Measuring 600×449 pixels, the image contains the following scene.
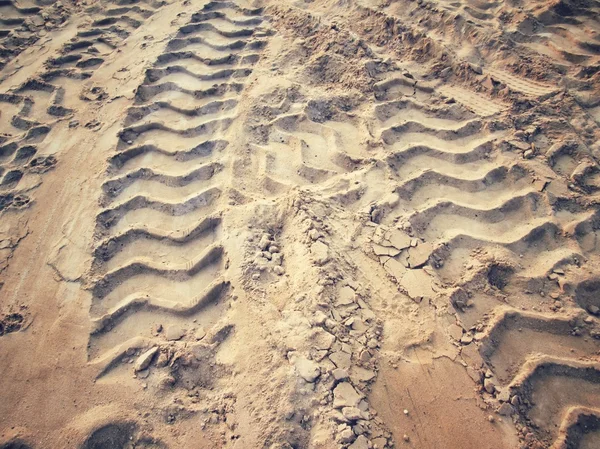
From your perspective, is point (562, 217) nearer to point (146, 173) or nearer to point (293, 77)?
→ point (293, 77)

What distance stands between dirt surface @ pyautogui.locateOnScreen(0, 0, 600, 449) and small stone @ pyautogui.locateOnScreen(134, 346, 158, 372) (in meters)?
0.02

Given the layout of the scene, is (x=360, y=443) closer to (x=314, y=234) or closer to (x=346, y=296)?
(x=346, y=296)

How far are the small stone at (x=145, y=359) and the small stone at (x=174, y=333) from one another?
0.36 feet

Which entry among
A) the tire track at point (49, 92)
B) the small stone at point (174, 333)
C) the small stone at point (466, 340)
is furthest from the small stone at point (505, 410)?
the tire track at point (49, 92)

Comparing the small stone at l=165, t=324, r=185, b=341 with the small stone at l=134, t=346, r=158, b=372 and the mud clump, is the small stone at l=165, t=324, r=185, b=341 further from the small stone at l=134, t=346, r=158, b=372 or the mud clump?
the mud clump

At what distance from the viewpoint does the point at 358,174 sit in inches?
115

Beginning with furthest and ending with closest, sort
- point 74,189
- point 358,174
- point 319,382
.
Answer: point 74,189 → point 358,174 → point 319,382

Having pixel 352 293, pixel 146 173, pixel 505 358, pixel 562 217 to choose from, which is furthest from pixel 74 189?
pixel 562 217

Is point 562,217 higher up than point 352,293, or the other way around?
point 352,293

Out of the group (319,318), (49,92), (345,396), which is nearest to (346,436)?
(345,396)

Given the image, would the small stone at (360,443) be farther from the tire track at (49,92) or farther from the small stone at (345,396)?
the tire track at (49,92)

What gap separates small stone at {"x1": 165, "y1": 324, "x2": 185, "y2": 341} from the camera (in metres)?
2.27

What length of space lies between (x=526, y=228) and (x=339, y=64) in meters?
2.35

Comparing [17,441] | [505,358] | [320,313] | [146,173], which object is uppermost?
[146,173]
